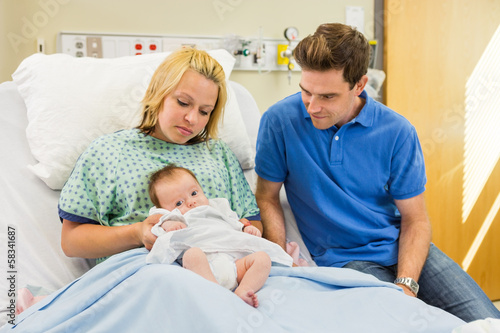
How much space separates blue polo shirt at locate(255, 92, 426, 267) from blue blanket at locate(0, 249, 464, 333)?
1.48ft

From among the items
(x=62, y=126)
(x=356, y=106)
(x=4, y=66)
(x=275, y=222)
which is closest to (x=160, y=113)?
(x=62, y=126)

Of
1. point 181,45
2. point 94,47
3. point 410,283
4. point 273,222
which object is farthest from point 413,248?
point 94,47

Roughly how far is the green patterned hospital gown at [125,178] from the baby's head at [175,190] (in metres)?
0.07

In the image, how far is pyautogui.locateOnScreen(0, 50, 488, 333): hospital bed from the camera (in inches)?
37.4

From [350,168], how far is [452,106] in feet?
4.63

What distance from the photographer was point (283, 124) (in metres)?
1.60

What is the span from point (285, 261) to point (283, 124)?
1.70ft

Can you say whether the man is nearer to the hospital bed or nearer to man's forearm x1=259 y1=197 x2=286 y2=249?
man's forearm x1=259 y1=197 x2=286 y2=249

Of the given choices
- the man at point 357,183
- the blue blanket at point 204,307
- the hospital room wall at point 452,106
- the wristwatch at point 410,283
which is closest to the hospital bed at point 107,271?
the blue blanket at point 204,307

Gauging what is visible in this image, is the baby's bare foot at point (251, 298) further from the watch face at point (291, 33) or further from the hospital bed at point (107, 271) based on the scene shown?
the watch face at point (291, 33)

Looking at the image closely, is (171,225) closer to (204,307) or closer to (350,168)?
(204,307)

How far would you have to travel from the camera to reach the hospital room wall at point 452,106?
2586 mm

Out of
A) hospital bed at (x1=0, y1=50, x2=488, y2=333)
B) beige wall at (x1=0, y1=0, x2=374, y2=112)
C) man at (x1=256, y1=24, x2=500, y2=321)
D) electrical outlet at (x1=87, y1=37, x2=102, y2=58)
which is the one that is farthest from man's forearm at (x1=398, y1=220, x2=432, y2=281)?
electrical outlet at (x1=87, y1=37, x2=102, y2=58)

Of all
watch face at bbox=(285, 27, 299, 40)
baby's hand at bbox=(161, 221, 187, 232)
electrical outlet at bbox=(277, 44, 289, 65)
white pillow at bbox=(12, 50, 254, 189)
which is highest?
watch face at bbox=(285, 27, 299, 40)
